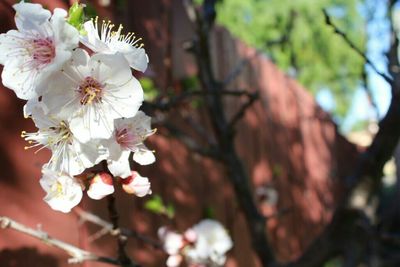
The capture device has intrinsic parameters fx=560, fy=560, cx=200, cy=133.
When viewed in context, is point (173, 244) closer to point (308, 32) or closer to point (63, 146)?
point (63, 146)

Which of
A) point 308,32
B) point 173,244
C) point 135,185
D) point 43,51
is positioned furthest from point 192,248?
point 308,32

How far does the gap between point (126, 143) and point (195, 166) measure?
6.24ft

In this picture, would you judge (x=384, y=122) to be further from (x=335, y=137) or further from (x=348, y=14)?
(x=348, y=14)

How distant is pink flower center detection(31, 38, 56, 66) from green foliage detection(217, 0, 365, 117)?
28.0 feet

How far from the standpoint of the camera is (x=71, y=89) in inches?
37.1

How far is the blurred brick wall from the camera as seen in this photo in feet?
5.60

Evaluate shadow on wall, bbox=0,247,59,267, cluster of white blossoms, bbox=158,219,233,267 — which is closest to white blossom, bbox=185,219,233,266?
cluster of white blossoms, bbox=158,219,233,267

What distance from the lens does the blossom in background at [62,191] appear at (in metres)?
1.04

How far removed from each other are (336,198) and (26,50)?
620 centimetres

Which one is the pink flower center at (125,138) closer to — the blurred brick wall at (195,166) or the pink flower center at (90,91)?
the pink flower center at (90,91)

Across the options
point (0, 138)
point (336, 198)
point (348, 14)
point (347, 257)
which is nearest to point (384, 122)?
point (347, 257)

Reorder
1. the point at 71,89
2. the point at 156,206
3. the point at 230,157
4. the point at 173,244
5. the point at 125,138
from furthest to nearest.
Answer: the point at 230,157 < the point at 156,206 < the point at 173,244 < the point at 125,138 < the point at 71,89

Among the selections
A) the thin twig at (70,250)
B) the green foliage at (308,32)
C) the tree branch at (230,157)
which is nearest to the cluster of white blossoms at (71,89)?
the thin twig at (70,250)

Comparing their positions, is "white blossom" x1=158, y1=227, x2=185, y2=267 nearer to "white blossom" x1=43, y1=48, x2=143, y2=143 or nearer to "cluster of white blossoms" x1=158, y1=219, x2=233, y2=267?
"cluster of white blossoms" x1=158, y1=219, x2=233, y2=267
